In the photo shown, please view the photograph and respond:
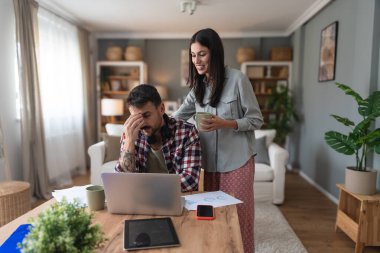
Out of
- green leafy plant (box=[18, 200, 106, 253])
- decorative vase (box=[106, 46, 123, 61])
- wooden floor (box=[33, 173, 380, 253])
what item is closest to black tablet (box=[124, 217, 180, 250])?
green leafy plant (box=[18, 200, 106, 253])

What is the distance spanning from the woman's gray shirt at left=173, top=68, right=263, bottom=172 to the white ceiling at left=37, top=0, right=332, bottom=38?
256cm

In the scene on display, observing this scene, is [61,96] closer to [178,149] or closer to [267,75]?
[178,149]

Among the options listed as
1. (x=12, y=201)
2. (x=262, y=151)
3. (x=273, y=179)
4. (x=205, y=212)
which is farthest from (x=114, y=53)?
(x=205, y=212)

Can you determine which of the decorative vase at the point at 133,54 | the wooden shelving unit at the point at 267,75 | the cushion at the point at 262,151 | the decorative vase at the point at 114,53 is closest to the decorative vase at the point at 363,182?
the cushion at the point at 262,151

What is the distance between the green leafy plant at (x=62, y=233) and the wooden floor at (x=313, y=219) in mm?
2025

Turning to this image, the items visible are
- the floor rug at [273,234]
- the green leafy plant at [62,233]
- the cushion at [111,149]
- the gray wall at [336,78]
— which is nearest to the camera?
the green leafy plant at [62,233]

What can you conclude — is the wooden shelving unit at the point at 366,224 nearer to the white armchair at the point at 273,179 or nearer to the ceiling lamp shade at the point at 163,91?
the white armchair at the point at 273,179

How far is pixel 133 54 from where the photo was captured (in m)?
5.06

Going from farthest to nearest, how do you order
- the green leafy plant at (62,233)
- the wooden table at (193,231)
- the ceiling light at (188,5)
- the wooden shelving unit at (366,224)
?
the ceiling light at (188,5)
the wooden shelving unit at (366,224)
the wooden table at (193,231)
the green leafy plant at (62,233)

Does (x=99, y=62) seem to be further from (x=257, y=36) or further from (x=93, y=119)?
(x=257, y=36)

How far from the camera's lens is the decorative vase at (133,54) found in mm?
5062

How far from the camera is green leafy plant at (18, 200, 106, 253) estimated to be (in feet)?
1.93

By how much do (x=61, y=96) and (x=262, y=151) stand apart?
280 cm

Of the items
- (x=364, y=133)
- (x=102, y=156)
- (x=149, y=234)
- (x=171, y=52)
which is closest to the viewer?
(x=149, y=234)
